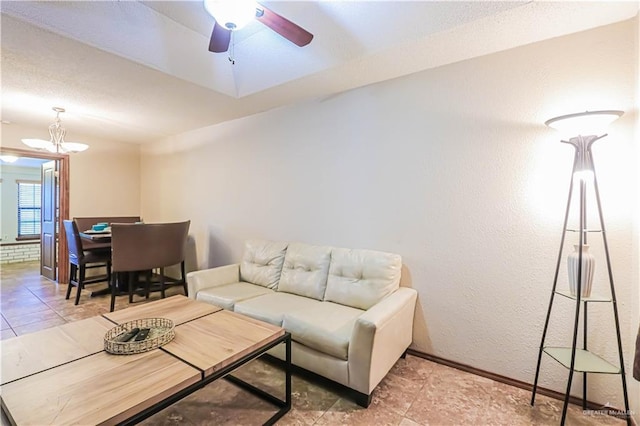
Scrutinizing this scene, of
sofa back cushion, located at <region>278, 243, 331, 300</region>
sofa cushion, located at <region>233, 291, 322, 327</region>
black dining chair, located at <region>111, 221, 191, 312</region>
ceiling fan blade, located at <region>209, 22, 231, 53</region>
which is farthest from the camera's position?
black dining chair, located at <region>111, 221, 191, 312</region>

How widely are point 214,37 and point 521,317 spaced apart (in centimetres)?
267

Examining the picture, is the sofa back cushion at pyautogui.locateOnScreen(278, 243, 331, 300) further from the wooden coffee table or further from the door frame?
the door frame

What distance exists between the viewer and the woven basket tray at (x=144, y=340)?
142 centimetres

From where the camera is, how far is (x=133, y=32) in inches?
84.8

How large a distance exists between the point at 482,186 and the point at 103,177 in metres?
5.55

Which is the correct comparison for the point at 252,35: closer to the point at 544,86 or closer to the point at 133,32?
the point at 133,32

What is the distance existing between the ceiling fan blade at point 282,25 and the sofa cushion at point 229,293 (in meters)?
1.98

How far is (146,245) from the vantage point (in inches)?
137

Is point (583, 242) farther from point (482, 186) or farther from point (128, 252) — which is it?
point (128, 252)

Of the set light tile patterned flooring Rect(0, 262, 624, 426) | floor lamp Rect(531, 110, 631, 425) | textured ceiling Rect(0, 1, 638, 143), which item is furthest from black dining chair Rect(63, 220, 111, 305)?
floor lamp Rect(531, 110, 631, 425)

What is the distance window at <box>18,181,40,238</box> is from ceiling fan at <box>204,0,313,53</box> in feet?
25.9

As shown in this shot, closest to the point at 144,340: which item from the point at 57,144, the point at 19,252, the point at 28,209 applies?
the point at 57,144

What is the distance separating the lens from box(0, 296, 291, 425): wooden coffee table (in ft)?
3.43

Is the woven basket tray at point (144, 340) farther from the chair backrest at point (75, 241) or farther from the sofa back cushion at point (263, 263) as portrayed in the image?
the chair backrest at point (75, 241)
